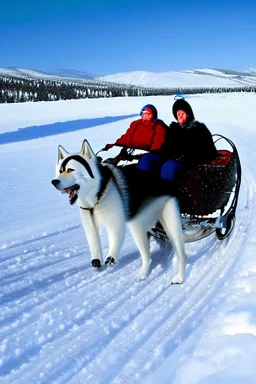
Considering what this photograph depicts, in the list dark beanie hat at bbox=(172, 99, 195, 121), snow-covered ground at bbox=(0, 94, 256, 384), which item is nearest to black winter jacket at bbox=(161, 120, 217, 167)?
dark beanie hat at bbox=(172, 99, 195, 121)

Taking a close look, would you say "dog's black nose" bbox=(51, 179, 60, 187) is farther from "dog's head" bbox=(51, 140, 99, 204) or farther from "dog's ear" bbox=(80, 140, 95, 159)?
"dog's ear" bbox=(80, 140, 95, 159)

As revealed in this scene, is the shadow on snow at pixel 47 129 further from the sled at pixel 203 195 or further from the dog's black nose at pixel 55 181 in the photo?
the dog's black nose at pixel 55 181

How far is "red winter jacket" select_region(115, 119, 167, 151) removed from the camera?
4.20 metres

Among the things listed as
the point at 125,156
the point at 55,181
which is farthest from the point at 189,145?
the point at 55,181

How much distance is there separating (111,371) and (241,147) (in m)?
11.3

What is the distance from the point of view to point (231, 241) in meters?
4.65

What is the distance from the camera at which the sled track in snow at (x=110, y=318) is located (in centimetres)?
239

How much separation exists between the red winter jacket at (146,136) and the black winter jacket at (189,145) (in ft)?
0.26

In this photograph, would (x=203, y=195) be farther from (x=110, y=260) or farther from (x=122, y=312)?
(x=122, y=312)

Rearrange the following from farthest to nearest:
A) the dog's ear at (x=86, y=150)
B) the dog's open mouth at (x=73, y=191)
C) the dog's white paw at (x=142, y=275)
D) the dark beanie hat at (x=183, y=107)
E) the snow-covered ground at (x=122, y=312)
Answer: the dark beanie hat at (x=183, y=107) → the dog's white paw at (x=142, y=275) → the dog's ear at (x=86, y=150) → the dog's open mouth at (x=73, y=191) → the snow-covered ground at (x=122, y=312)

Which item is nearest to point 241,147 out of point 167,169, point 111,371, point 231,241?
point 231,241

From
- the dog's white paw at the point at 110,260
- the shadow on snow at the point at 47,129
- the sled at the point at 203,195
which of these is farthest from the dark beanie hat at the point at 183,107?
the shadow on snow at the point at 47,129

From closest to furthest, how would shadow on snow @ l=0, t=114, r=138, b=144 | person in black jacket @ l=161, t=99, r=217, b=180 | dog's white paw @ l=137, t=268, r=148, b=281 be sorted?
1. dog's white paw @ l=137, t=268, r=148, b=281
2. person in black jacket @ l=161, t=99, r=217, b=180
3. shadow on snow @ l=0, t=114, r=138, b=144

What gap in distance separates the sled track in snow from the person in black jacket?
98cm
